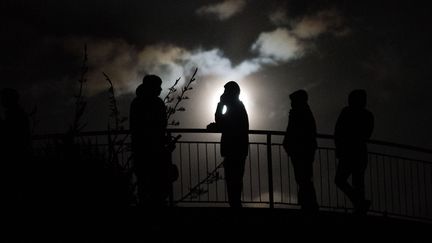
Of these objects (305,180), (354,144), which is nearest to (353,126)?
(354,144)

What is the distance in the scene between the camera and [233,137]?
291 inches

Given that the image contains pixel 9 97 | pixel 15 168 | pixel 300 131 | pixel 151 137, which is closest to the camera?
pixel 15 168

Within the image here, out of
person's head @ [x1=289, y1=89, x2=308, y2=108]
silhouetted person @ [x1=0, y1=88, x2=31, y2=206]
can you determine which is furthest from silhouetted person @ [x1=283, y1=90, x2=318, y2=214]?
silhouetted person @ [x1=0, y1=88, x2=31, y2=206]

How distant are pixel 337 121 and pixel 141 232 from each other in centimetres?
362

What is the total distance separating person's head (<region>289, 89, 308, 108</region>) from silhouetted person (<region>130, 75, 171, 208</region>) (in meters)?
1.96

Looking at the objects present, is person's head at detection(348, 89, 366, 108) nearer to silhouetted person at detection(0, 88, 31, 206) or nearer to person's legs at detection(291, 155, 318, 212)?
person's legs at detection(291, 155, 318, 212)

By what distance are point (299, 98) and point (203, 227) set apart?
85.7 inches

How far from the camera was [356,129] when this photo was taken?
7.47 metres

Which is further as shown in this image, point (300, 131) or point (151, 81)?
point (300, 131)

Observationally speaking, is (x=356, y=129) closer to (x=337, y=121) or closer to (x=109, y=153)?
(x=337, y=121)

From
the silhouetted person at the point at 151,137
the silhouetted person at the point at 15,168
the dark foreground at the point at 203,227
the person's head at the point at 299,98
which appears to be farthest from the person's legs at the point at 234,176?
the silhouetted person at the point at 15,168

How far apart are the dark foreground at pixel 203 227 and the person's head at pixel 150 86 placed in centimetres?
137

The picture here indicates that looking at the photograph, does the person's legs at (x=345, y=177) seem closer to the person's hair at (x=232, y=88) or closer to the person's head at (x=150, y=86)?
the person's hair at (x=232, y=88)

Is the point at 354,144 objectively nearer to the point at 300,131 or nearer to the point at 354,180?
the point at 354,180
